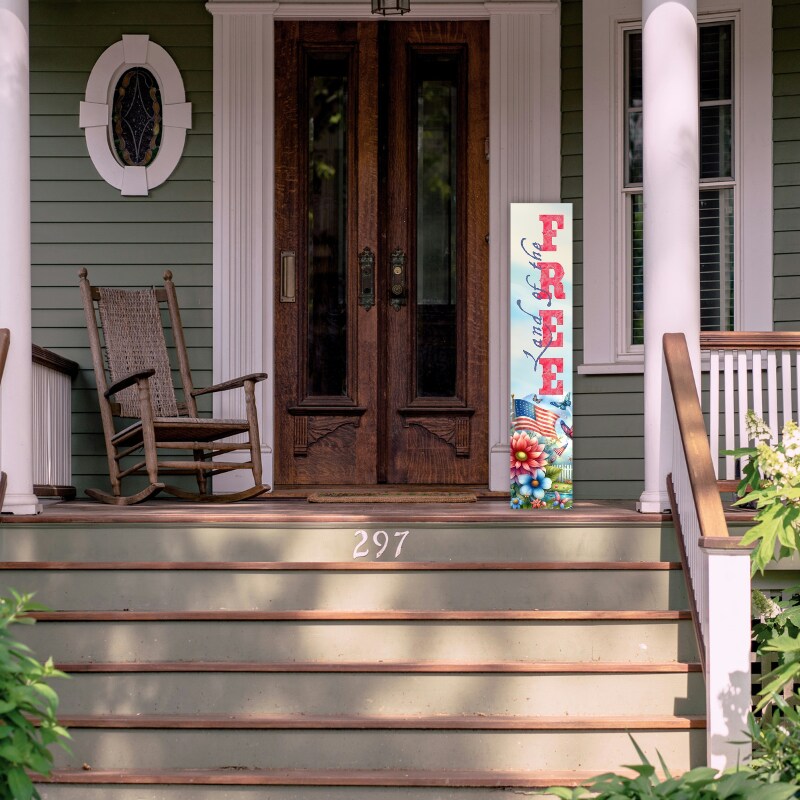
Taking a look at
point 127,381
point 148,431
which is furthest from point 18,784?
point 127,381

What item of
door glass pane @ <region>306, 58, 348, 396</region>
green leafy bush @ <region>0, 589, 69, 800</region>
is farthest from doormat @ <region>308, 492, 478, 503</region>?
green leafy bush @ <region>0, 589, 69, 800</region>

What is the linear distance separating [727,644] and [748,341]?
146cm

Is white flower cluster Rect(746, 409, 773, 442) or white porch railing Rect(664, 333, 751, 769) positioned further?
white flower cluster Rect(746, 409, 773, 442)

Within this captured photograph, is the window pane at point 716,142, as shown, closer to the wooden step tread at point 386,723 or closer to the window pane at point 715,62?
the window pane at point 715,62

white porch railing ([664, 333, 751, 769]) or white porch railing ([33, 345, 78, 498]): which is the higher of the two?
white porch railing ([33, 345, 78, 498])

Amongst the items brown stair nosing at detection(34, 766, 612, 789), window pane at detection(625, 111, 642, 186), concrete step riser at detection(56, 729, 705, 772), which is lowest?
brown stair nosing at detection(34, 766, 612, 789)

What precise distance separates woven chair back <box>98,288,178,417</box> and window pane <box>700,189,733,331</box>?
106 inches

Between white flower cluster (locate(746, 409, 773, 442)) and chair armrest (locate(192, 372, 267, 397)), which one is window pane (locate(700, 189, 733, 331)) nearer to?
white flower cluster (locate(746, 409, 773, 442))

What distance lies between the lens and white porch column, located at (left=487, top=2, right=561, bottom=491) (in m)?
5.84

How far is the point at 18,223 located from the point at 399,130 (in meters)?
2.16

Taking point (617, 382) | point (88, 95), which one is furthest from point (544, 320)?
point (88, 95)

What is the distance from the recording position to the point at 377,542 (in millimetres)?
4246

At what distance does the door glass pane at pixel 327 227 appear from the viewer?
5977mm

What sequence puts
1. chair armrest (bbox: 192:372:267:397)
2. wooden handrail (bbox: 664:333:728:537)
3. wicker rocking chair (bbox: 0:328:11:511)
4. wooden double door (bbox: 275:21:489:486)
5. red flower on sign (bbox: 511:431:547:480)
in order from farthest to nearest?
wooden double door (bbox: 275:21:489:486) → chair armrest (bbox: 192:372:267:397) → red flower on sign (bbox: 511:431:547:480) → wicker rocking chair (bbox: 0:328:11:511) → wooden handrail (bbox: 664:333:728:537)
